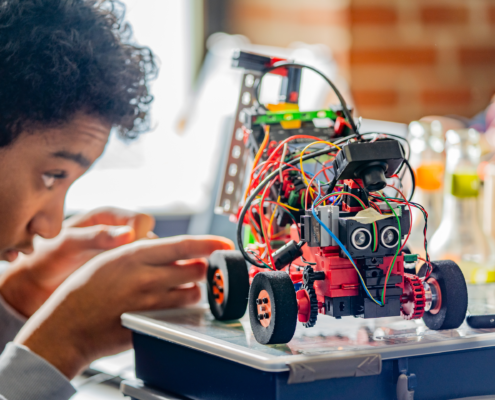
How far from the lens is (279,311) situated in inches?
17.9

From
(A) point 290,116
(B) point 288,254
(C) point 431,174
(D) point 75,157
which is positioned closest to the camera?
(B) point 288,254

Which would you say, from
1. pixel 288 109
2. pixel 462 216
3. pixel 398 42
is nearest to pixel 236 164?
pixel 288 109

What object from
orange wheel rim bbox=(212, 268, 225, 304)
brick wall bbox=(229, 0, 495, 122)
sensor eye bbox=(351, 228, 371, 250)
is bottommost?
orange wheel rim bbox=(212, 268, 225, 304)

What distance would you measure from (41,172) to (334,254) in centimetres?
45

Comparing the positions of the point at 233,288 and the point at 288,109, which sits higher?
the point at 288,109

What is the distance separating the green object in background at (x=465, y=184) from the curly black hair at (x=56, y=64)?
0.57 m

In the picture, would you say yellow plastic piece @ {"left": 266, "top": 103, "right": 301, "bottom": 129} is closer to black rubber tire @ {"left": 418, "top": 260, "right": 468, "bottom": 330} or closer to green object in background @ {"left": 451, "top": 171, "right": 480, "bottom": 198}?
black rubber tire @ {"left": 418, "top": 260, "right": 468, "bottom": 330}

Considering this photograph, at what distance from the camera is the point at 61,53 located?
2.31 feet

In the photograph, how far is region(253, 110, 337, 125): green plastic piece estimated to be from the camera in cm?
64

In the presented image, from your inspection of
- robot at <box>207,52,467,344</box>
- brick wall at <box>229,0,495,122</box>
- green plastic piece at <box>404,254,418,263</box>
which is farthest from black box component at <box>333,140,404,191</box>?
brick wall at <box>229,0,495,122</box>

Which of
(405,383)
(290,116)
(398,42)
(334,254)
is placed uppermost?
(398,42)

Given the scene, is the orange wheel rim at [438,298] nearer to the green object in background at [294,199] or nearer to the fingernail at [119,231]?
the green object in background at [294,199]

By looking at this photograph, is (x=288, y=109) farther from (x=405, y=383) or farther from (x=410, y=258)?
(x=405, y=383)

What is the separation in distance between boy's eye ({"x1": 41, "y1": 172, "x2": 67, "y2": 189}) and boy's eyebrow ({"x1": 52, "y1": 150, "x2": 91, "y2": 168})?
28 mm
